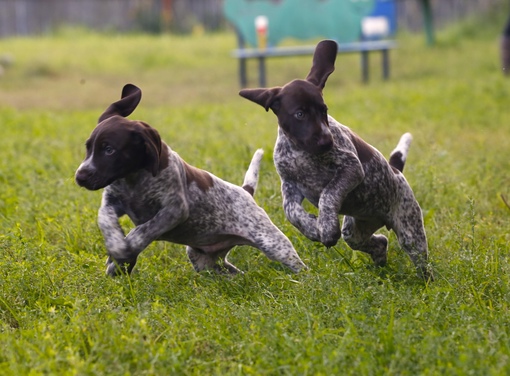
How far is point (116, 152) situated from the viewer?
4.17 meters

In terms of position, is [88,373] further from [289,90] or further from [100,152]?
[289,90]

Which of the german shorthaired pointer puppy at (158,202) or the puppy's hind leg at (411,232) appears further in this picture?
the puppy's hind leg at (411,232)

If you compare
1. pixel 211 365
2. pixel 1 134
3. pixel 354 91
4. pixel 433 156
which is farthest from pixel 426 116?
pixel 211 365

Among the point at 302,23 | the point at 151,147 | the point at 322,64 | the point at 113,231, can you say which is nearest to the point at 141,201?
the point at 113,231

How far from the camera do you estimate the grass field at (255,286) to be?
3.63 metres

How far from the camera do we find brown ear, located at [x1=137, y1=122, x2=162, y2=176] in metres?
4.24

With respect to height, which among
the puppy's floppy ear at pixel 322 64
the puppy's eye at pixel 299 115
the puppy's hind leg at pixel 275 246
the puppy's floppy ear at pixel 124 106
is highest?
the puppy's floppy ear at pixel 322 64

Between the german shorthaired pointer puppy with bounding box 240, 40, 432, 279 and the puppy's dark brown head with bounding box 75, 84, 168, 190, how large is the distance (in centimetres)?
54

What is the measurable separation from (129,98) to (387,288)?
64.4 inches

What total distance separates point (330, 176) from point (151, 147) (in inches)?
35.7

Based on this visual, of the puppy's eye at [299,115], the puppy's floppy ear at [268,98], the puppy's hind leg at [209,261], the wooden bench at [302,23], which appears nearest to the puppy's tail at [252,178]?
the puppy's hind leg at [209,261]

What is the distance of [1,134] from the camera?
10.1m

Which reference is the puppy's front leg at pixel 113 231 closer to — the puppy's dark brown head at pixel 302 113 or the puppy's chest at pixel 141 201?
the puppy's chest at pixel 141 201

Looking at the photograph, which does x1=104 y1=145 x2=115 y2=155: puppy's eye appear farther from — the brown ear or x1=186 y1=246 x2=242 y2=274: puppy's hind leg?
x1=186 y1=246 x2=242 y2=274: puppy's hind leg
